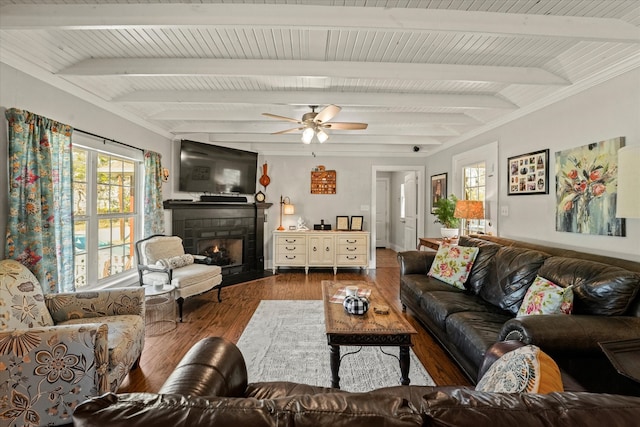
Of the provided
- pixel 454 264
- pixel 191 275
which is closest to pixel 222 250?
pixel 191 275

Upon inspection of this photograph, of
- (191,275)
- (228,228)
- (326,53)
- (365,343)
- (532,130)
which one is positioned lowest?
(365,343)

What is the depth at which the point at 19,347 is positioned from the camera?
4.73ft

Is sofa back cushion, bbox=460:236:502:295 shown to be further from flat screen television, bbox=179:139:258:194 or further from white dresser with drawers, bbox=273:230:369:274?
flat screen television, bbox=179:139:258:194

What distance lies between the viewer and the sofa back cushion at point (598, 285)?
168cm

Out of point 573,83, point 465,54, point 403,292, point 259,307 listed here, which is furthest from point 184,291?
point 573,83

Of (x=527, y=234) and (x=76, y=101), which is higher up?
(x=76, y=101)

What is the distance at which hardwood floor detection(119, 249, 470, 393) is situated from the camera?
2.16 meters

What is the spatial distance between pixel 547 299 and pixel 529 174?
5.70 ft

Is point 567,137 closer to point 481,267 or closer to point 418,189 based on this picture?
point 481,267

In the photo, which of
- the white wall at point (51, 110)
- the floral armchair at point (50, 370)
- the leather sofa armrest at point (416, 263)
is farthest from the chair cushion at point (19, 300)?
the leather sofa armrest at point (416, 263)

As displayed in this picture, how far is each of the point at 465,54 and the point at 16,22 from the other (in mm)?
3025

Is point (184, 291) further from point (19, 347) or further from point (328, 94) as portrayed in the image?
point (328, 94)

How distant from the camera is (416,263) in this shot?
135 inches

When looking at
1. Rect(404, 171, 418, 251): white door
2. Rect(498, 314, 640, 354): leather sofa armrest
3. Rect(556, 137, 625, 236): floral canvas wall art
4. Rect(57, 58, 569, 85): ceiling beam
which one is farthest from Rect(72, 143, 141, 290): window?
Rect(404, 171, 418, 251): white door
